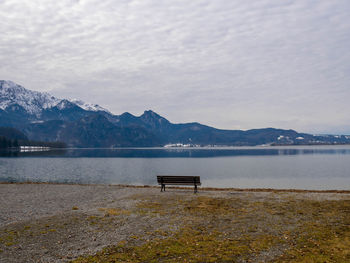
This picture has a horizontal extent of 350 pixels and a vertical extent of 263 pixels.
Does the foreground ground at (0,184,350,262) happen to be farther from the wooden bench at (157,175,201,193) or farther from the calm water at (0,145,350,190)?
the calm water at (0,145,350,190)

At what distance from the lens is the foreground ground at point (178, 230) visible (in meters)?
11.3

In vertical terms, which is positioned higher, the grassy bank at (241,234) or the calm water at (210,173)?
the grassy bank at (241,234)

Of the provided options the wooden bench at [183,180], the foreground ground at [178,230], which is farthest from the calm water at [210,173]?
the foreground ground at [178,230]

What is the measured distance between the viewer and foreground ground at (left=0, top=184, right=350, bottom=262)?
11266 millimetres

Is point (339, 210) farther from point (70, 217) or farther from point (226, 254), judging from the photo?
point (70, 217)

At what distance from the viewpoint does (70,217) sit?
17.8 meters

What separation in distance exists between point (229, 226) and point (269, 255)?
13.7 feet

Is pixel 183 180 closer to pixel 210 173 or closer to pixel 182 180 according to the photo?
pixel 182 180

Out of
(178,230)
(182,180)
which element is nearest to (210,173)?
(182,180)

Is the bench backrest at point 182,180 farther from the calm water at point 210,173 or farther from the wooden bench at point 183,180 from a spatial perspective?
the calm water at point 210,173

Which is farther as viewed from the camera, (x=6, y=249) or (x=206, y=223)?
(x=206, y=223)

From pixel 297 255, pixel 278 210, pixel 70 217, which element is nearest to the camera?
pixel 297 255

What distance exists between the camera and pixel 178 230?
1466 cm

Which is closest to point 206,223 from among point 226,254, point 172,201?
point 226,254
